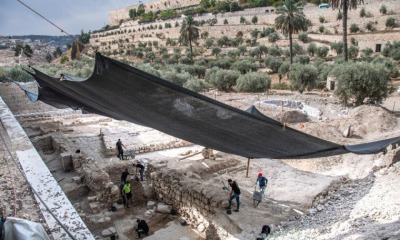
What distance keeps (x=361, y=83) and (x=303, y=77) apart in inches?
293

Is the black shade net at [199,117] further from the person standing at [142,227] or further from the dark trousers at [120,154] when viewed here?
the dark trousers at [120,154]

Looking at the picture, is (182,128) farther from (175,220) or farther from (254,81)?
(254,81)

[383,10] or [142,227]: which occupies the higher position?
[383,10]

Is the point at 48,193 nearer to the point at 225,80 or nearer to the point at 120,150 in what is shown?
the point at 120,150

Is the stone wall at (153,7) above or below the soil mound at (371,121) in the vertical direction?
above

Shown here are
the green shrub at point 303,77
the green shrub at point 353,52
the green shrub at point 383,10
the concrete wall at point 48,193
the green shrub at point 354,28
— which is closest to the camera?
the concrete wall at point 48,193

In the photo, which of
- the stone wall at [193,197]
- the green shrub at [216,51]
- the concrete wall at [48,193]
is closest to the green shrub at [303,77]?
the stone wall at [193,197]

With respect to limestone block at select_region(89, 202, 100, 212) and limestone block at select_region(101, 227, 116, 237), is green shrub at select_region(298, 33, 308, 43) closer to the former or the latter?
limestone block at select_region(89, 202, 100, 212)

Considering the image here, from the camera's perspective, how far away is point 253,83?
2623 centimetres

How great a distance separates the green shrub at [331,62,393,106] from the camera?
19.4m

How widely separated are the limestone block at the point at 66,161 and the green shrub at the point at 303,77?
1961cm

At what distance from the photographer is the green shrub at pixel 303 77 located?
2645 cm

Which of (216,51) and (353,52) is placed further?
(216,51)

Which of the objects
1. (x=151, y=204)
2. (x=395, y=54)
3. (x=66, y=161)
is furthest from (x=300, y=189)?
(x=395, y=54)
